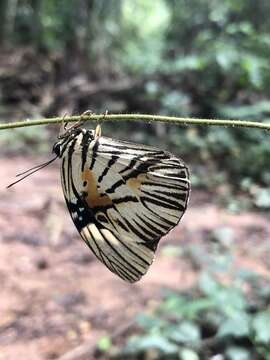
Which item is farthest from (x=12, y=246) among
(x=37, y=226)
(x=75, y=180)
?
(x=75, y=180)

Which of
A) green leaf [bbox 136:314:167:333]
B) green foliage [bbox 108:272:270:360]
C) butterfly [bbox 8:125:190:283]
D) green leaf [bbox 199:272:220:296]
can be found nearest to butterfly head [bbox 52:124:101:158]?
butterfly [bbox 8:125:190:283]

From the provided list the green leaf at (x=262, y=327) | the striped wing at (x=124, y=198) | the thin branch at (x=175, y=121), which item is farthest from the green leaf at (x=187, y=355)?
the thin branch at (x=175, y=121)

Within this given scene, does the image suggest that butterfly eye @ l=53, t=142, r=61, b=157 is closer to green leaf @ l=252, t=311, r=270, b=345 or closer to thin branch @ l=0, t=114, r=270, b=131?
thin branch @ l=0, t=114, r=270, b=131

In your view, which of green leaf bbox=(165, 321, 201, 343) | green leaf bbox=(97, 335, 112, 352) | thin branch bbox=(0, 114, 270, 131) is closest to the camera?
thin branch bbox=(0, 114, 270, 131)

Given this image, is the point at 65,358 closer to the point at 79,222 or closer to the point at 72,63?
the point at 79,222

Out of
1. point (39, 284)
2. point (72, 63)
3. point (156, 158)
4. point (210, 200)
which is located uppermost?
point (72, 63)

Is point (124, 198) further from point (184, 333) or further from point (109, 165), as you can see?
point (184, 333)
